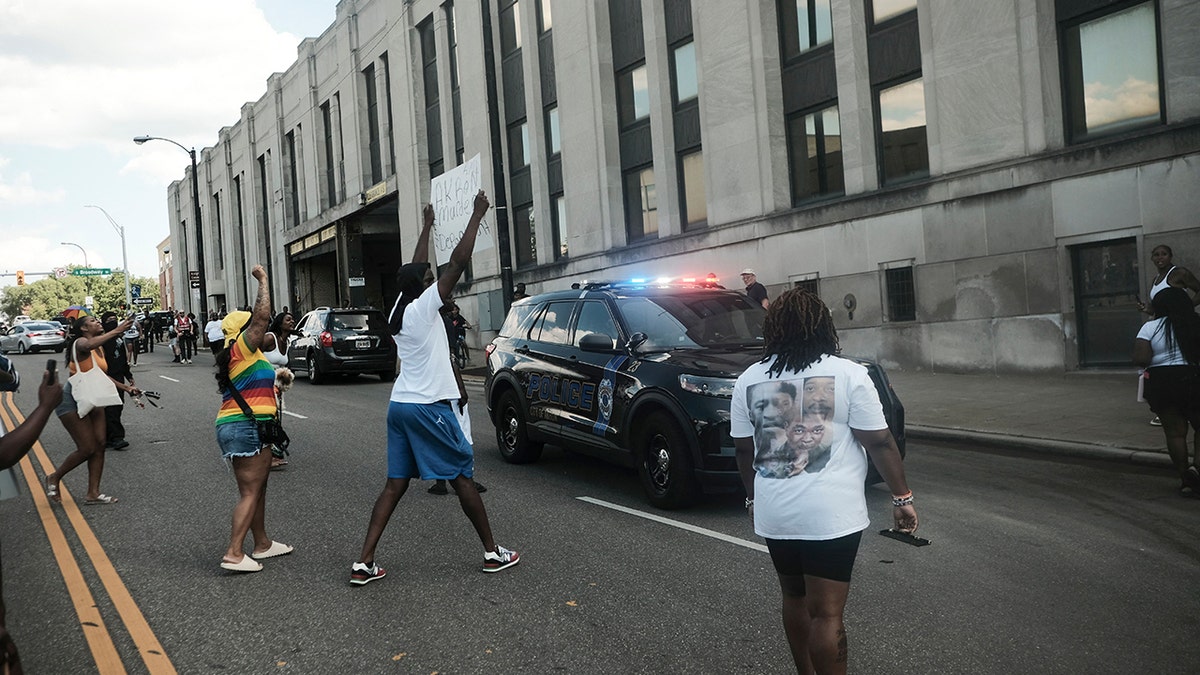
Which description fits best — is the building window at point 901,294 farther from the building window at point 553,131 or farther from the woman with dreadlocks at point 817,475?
the woman with dreadlocks at point 817,475

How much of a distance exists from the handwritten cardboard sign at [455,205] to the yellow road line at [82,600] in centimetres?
1894

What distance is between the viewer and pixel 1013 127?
49.6 ft

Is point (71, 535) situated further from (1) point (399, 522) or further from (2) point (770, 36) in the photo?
(2) point (770, 36)

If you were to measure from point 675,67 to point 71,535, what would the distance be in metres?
18.3

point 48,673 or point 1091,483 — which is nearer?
point 48,673

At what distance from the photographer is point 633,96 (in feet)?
80.4

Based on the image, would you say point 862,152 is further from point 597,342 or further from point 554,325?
point 597,342

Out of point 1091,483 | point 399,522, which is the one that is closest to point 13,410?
point 399,522

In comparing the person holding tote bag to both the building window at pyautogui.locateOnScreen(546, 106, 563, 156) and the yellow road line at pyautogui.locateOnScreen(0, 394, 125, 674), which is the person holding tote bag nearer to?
the yellow road line at pyautogui.locateOnScreen(0, 394, 125, 674)

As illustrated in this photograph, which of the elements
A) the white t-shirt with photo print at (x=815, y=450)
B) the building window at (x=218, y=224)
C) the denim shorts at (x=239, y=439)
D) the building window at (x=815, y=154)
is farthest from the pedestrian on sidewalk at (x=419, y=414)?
the building window at (x=218, y=224)

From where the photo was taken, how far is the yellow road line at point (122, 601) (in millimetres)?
4566

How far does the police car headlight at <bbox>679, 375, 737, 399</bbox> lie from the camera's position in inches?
272

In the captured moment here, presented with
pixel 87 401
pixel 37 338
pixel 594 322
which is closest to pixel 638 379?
pixel 594 322

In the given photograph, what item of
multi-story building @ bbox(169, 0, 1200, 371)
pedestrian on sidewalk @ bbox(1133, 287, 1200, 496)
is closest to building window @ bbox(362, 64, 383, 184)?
multi-story building @ bbox(169, 0, 1200, 371)
